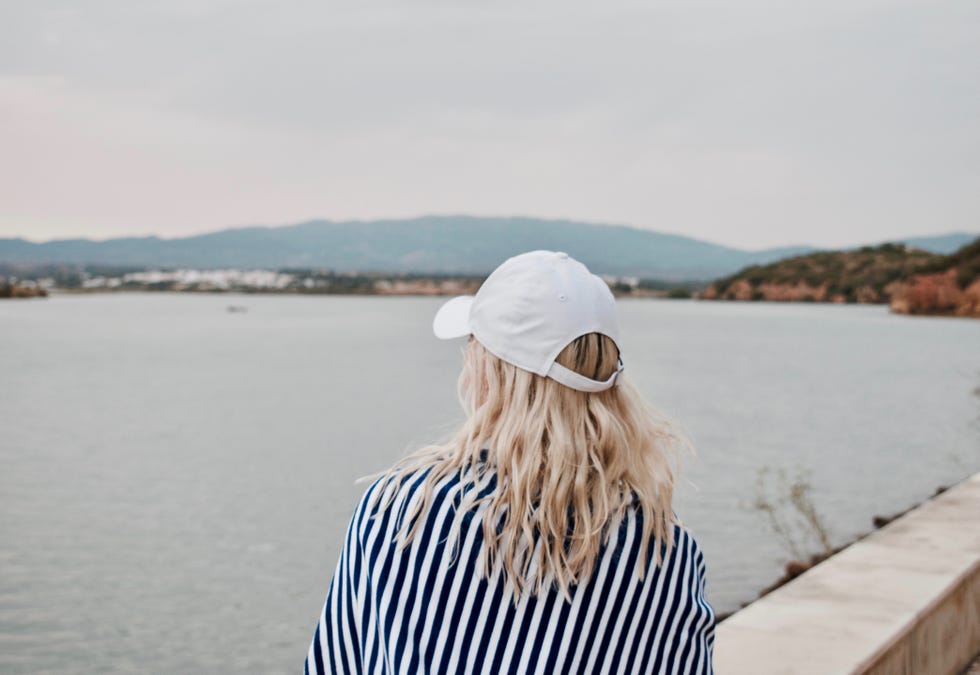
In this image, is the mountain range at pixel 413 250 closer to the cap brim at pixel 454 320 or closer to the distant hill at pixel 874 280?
the distant hill at pixel 874 280

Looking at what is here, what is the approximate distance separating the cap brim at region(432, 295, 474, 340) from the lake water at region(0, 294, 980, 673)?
186 mm

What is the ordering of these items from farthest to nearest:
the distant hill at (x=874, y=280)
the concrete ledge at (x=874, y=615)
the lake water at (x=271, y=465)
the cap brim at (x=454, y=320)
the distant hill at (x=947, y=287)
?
the distant hill at (x=874, y=280) → the distant hill at (x=947, y=287) → the lake water at (x=271, y=465) → the concrete ledge at (x=874, y=615) → the cap brim at (x=454, y=320)

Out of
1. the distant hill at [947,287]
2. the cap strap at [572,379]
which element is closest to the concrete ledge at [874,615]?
the cap strap at [572,379]

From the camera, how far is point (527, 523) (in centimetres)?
148

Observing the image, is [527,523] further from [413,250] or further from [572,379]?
[413,250]

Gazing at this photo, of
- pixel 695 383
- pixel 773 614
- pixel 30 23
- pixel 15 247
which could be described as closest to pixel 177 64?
pixel 30 23

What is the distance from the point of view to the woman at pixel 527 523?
1.49 m

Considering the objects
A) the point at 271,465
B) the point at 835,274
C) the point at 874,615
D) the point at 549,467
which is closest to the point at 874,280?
the point at 835,274

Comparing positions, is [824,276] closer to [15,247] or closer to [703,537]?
[15,247]

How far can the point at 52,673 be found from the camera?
7746 mm

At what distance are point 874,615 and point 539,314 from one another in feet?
6.95

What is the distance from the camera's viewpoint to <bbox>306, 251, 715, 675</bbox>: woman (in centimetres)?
149

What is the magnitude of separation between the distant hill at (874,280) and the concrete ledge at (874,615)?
193ft

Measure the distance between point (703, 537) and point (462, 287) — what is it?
69291 millimetres
